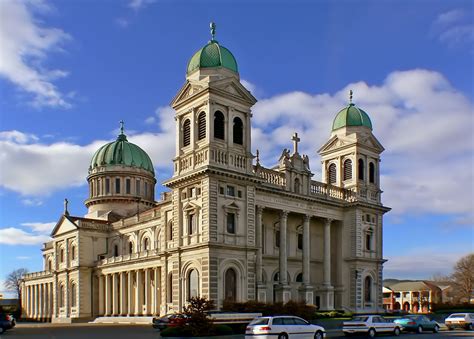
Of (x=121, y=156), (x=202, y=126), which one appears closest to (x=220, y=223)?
(x=202, y=126)

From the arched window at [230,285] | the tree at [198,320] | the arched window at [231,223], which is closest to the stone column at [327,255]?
the arched window at [230,285]

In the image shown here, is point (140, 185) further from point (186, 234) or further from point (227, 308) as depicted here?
point (227, 308)

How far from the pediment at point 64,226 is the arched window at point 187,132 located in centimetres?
3208

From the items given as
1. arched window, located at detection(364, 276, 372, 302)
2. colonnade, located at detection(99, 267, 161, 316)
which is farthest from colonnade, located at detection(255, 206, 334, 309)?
colonnade, located at detection(99, 267, 161, 316)

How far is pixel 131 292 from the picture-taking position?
7231 cm

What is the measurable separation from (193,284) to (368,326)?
18277 millimetres

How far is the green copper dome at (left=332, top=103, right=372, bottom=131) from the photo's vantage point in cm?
Result: 6881

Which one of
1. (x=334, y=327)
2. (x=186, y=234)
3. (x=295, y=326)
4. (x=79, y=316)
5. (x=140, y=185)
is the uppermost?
(x=140, y=185)

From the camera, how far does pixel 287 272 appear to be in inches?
2414

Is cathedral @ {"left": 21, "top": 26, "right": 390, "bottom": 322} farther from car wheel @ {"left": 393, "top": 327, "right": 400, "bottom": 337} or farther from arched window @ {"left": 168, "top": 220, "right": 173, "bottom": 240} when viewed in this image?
car wheel @ {"left": 393, "top": 327, "right": 400, "bottom": 337}

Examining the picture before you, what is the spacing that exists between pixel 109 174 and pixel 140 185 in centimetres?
476

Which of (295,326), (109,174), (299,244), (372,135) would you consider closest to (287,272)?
(299,244)

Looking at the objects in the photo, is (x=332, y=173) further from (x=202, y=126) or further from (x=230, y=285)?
(x=230, y=285)

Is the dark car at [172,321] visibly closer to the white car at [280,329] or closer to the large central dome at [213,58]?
the white car at [280,329]
